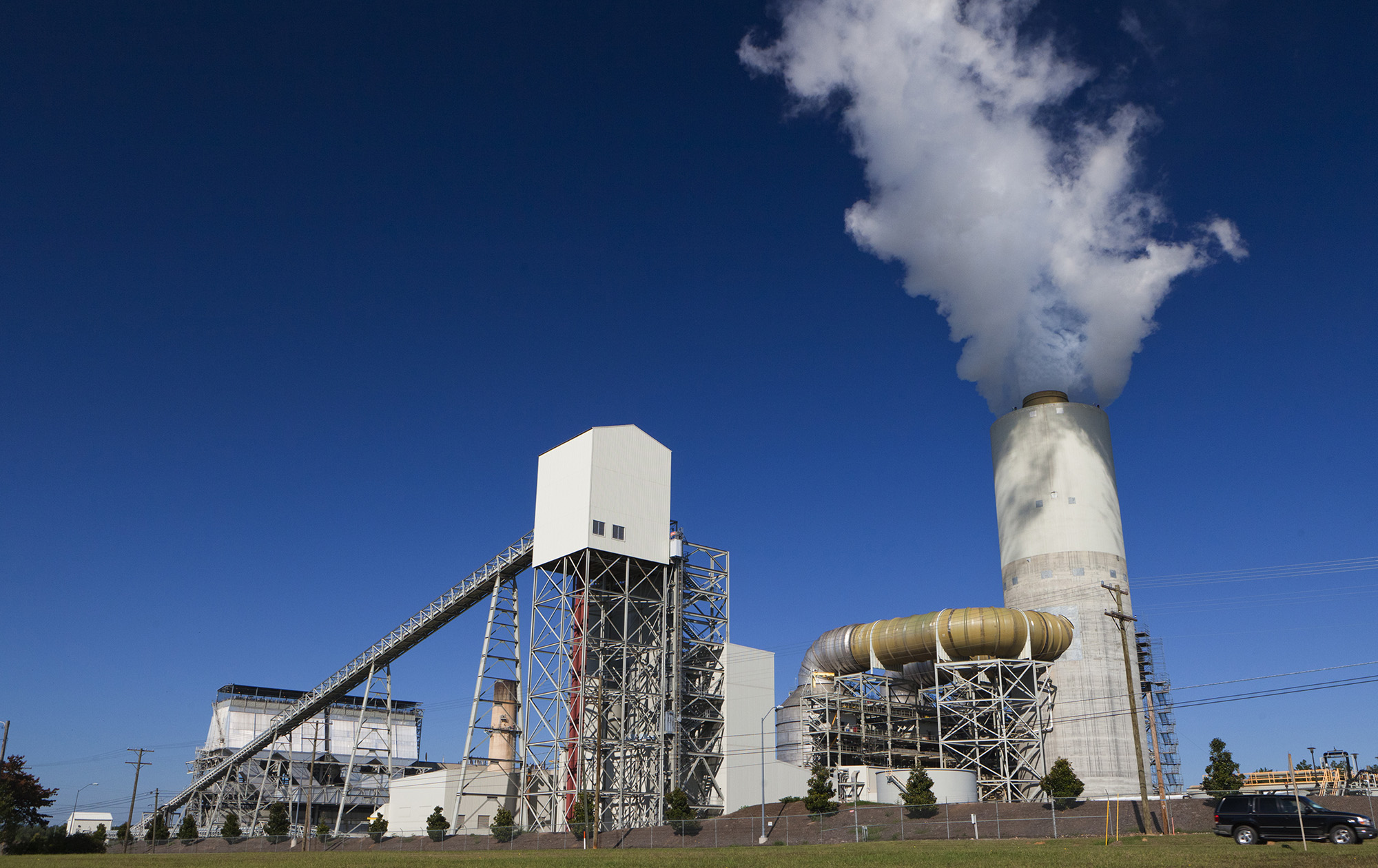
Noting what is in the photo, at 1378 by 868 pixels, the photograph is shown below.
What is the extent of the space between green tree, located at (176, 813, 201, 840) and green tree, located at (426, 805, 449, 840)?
27.7 m

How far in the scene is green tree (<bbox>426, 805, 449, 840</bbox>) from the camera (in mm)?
57344

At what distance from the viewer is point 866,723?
73.0 metres

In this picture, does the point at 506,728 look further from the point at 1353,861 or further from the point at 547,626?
the point at 1353,861

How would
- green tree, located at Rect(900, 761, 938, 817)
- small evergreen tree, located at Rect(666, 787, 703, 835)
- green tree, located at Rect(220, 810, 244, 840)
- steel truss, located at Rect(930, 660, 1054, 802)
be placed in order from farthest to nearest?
1. green tree, located at Rect(220, 810, 244, 840)
2. steel truss, located at Rect(930, 660, 1054, 802)
3. green tree, located at Rect(900, 761, 938, 817)
4. small evergreen tree, located at Rect(666, 787, 703, 835)

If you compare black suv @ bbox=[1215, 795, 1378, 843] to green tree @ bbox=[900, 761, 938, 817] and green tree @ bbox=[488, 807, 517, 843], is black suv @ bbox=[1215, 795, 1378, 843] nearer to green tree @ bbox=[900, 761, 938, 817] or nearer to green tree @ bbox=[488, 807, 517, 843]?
green tree @ bbox=[900, 761, 938, 817]

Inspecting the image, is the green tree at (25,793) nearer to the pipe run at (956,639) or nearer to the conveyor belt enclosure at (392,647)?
the conveyor belt enclosure at (392,647)

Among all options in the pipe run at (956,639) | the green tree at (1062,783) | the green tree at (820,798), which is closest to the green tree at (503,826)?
the green tree at (820,798)

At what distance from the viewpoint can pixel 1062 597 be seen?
7100 centimetres

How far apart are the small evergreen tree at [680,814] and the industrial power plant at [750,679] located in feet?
5.14

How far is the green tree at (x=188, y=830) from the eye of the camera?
76.1 m

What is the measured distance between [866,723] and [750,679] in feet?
44.8

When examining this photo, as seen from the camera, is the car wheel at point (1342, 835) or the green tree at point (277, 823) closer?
the car wheel at point (1342, 835)

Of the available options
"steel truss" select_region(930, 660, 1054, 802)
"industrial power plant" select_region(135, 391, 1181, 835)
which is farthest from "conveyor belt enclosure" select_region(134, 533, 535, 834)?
"steel truss" select_region(930, 660, 1054, 802)

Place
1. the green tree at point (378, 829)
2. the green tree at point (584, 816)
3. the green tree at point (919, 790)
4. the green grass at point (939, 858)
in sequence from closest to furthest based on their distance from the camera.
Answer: the green grass at point (939, 858), the green tree at point (584, 816), the green tree at point (919, 790), the green tree at point (378, 829)
